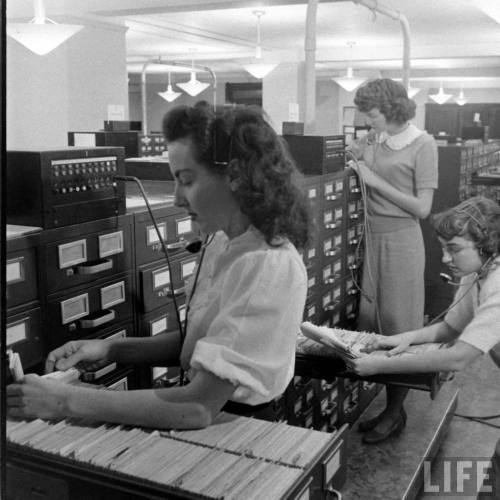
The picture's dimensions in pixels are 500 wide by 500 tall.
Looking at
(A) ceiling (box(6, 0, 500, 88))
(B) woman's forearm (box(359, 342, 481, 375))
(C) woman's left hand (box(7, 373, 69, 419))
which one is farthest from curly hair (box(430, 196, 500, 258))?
(A) ceiling (box(6, 0, 500, 88))

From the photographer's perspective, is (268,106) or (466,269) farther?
(268,106)

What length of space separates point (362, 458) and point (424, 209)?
1088mm

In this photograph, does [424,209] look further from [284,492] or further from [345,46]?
[345,46]

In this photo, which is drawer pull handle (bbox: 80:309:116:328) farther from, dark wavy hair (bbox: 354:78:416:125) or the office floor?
dark wavy hair (bbox: 354:78:416:125)

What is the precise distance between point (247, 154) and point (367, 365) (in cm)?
99

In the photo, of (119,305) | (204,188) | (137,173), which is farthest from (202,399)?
(137,173)

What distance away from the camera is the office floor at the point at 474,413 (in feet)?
9.38

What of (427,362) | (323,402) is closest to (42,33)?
(323,402)

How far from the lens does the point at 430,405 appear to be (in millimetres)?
3158

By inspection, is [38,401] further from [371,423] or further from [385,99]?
[385,99]

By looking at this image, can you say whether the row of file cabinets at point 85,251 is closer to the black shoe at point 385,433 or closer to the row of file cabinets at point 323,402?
the row of file cabinets at point 323,402

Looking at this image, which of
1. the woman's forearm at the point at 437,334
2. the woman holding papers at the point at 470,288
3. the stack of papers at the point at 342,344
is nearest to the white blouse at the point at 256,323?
the stack of papers at the point at 342,344

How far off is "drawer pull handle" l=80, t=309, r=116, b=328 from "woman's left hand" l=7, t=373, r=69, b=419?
1.24 ft

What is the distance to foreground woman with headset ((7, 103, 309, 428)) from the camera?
43.2 inches
